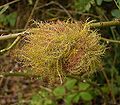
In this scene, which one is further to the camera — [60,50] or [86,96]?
[86,96]

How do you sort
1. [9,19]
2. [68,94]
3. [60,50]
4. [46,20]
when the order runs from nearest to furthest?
[60,50]
[46,20]
[68,94]
[9,19]

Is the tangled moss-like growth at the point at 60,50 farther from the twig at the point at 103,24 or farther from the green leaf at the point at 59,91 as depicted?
the green leaf at the point at 59,91

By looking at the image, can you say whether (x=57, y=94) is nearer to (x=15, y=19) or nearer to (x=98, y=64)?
(x=15, y=19)

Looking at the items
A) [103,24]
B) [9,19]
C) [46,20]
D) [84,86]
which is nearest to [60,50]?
[103,24]

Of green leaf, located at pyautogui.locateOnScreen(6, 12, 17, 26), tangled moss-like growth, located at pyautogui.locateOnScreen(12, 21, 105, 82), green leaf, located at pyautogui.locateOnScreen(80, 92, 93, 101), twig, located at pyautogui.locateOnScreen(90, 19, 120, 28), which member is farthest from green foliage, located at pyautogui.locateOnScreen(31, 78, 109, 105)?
tangled moss-like growth, located at pyautogui.locateOnScreen(12, 21, 105, 82)

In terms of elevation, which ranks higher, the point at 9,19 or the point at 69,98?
the point at 9,19

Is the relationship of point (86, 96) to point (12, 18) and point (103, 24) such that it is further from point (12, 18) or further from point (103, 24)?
point (103, 24)

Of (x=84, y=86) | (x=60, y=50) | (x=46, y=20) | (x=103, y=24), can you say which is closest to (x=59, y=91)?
(x=84, y=86)

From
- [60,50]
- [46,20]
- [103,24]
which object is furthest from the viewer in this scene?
[46,20]

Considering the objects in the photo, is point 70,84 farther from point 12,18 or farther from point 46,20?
point 12,18

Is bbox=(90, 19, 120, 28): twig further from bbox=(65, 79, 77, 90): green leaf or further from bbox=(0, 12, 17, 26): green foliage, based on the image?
bbox=(0, 12, 17, 26): green foliage
